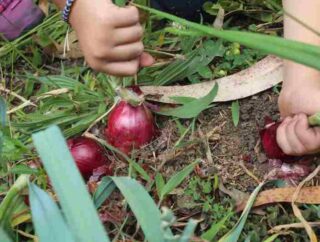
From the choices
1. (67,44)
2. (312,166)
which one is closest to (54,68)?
(67,44)

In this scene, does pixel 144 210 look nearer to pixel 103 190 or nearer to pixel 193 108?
pixel 103 190

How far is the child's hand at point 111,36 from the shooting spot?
1.06 m

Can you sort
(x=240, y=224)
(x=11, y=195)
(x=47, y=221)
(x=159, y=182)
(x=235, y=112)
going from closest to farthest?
(x=47, y=221)
(x=11, y=195)
(x=240, y=224)
(x=159, y=182)
(x=235, y=112)

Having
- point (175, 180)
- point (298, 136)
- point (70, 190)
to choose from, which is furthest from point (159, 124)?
point (70, 190)

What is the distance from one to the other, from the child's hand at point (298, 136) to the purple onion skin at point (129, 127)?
23cm

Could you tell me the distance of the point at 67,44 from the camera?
1502mm

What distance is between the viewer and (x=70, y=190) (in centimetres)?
62

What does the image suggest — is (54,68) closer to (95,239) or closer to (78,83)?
(78,83)

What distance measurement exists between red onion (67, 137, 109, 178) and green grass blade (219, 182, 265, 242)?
0.87ft

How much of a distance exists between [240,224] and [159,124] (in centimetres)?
31

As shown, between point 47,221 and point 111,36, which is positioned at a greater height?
point 111,36

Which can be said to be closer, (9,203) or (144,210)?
(144,210)

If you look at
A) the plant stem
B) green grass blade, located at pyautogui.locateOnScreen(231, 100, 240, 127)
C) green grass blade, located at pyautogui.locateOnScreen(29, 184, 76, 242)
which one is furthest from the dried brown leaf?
green grass blade, located at pyautogui.locateOnScreen(29, 184, 76, 242)

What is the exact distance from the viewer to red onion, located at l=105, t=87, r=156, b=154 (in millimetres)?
1159
